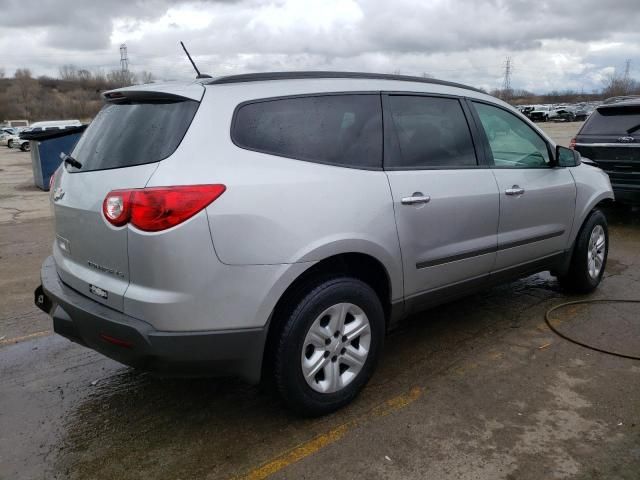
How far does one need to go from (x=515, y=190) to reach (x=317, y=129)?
1724mm

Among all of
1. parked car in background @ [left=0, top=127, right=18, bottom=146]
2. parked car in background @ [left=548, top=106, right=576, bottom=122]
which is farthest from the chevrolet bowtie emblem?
parked car in background @ [left=548, top=106, right=576, bottom=122]

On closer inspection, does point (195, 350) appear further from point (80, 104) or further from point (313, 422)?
point (80, 104)

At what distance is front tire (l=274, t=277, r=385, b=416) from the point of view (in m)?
2.78

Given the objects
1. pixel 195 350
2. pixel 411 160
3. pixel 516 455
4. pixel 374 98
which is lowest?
pixel 516 455

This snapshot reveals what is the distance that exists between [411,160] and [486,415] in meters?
1.51

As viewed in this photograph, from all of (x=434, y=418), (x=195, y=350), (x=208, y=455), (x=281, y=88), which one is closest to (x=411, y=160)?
(x=281, y=88)

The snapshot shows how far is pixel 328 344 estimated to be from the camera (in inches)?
117

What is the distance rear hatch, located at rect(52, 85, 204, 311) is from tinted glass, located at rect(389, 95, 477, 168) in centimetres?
126

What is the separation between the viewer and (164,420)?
3.11 meters

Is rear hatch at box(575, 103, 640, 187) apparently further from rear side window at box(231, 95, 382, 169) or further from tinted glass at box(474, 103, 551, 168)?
rear side window at box(231, 95, 382, 169)

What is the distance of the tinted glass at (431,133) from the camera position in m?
3.40

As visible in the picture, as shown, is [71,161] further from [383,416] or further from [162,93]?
[383,416]

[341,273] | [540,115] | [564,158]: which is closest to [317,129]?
[341,273]

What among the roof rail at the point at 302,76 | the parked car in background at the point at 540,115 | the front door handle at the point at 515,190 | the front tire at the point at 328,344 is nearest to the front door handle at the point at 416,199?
the front tire at the point at 328,344
